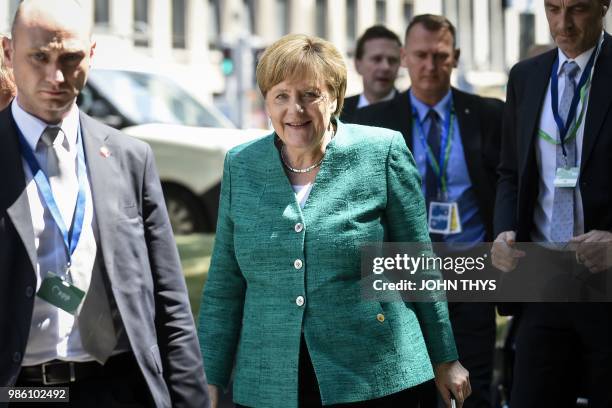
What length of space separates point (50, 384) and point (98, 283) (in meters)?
0.33

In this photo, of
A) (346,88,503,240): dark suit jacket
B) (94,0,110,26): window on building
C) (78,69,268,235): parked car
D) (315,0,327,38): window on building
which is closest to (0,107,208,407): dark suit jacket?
(346,88,503,240): dark suit jacket

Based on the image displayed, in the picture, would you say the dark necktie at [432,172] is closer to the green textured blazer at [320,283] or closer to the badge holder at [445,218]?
the badge holder at [445,218]

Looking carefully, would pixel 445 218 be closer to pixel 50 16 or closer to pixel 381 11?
pixel 50 16

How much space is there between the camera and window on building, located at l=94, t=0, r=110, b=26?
132ft

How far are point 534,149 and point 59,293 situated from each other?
8.00 feet

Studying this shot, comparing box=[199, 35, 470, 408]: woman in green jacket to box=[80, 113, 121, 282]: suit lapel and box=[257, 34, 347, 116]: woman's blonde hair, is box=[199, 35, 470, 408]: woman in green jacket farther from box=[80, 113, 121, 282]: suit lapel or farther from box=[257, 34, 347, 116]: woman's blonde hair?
box=[80, 113, 121, 282]: suit lapel

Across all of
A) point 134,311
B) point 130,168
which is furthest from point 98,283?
point 130,168

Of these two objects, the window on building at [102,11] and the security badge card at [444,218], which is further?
the window on building at [102,11]

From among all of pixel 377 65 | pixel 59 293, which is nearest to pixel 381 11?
pixel 377 65

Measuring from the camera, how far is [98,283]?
3.68m

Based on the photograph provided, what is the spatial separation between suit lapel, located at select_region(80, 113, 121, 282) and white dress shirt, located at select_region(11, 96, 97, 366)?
43 millimetres

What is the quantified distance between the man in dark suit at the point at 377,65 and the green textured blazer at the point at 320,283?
166 inches

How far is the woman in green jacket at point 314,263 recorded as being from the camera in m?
4.23

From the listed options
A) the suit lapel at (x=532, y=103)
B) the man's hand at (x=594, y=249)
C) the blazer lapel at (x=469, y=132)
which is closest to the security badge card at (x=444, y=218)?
the blazer lapel at (x=469, y=132)
